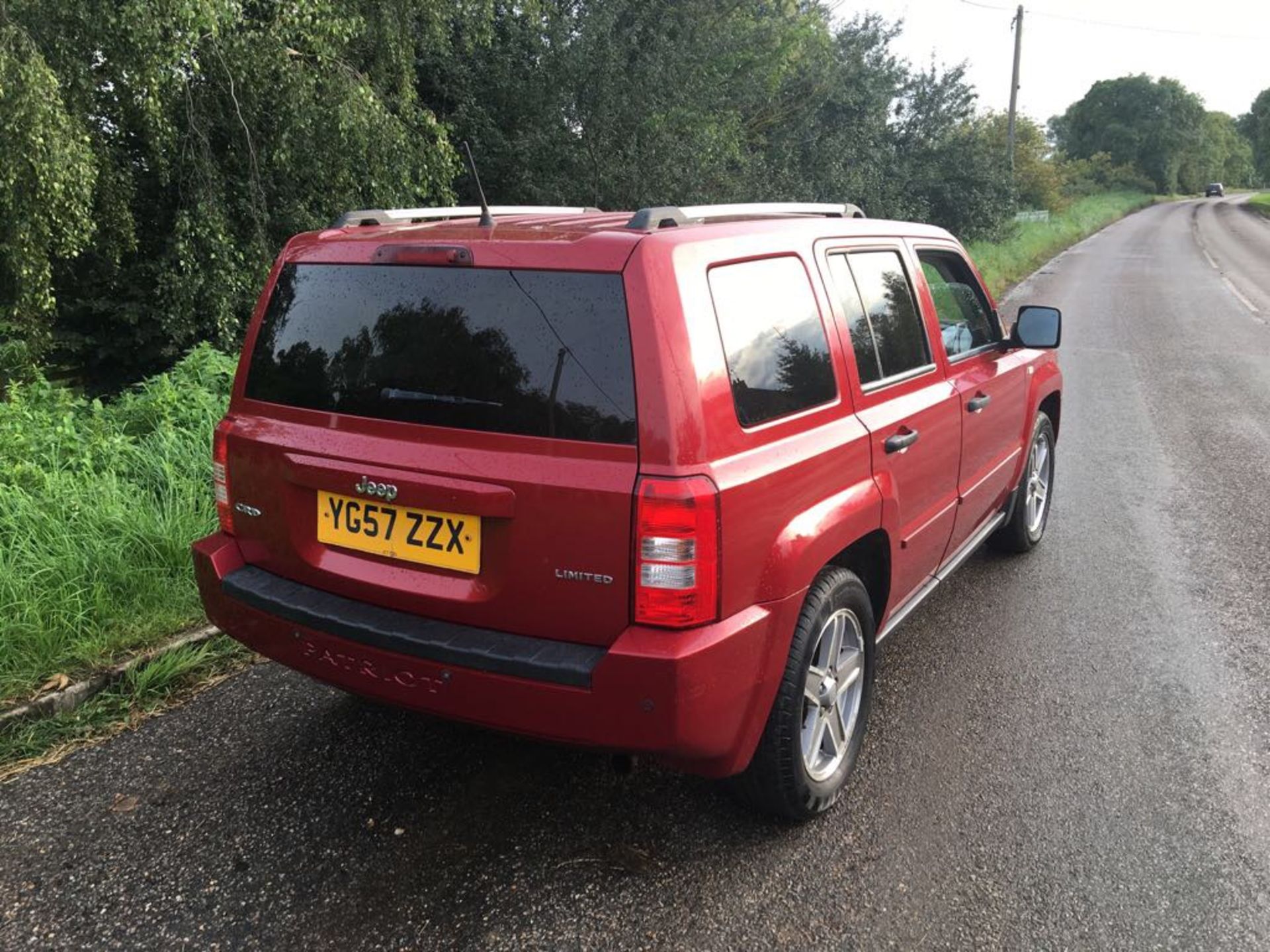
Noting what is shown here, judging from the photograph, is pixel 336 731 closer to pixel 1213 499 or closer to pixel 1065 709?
pixel 1065 709

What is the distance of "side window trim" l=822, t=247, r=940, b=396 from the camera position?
2992 millimetres

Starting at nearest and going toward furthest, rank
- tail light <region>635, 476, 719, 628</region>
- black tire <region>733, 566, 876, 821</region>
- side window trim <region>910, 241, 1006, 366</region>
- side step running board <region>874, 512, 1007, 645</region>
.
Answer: tail light <region>635, 476, 719, 628</region>
black tire <region>733, 566, 876, 821</region>
side step running board <region>874, 512, 1007, 645</region>
side window trim <region>910, 241, 1006, 366</region>

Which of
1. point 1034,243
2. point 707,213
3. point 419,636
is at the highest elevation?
point 1034,243

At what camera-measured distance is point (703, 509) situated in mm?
2170

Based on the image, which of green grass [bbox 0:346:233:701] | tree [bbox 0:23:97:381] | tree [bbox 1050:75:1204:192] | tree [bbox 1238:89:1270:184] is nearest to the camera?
green grass [bbox 0:346:233:701]

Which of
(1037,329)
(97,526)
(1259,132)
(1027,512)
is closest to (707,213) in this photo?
(1037,329)

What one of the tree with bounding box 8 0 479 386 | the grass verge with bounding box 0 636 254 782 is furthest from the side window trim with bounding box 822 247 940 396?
the tree with bounding box 8 0 479 386

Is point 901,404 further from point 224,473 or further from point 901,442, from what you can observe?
point 224,473

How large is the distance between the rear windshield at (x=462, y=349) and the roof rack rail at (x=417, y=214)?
0.30m

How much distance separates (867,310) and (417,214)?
163 cm

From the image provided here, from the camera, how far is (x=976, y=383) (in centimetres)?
390

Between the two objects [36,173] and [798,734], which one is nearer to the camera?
[798,734]

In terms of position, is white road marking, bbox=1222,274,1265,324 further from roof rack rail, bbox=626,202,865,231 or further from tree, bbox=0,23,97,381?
tree, bbox=0,23,97,381

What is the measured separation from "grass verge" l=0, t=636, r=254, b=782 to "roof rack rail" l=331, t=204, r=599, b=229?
1865 mm
